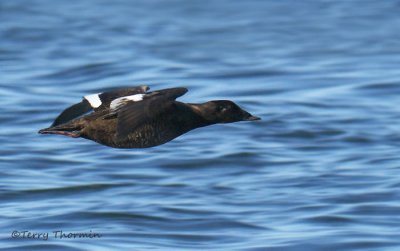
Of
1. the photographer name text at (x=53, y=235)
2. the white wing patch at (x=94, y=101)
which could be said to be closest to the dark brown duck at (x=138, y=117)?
the white wing patch at (x=94, y=101)

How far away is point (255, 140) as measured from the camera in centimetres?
1627

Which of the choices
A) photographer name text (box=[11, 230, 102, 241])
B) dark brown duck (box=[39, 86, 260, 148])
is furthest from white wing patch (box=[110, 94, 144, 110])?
photographer name text (box=[11, 230, 102, 241])

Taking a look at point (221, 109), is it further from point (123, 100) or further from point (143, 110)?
point (143, 110)

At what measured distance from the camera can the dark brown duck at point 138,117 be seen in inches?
409

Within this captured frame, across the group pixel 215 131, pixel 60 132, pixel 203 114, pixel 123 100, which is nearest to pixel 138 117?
pixel 123 100

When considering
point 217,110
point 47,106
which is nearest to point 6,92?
point 47,106

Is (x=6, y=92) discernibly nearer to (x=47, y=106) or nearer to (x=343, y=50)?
(x=47, y=106)

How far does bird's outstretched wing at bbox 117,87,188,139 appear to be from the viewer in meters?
10.2

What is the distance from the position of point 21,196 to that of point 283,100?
5326 mm

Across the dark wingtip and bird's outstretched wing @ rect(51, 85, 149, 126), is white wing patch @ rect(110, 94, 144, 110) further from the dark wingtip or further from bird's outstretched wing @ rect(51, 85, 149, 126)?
the dark wingtip

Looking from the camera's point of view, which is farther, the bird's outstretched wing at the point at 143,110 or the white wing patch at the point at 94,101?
the white wing patch at the point at 94,101

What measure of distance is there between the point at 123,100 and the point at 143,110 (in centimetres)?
56

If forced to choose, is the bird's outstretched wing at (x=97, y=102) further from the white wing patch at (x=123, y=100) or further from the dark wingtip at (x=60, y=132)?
the dark wingtip at (x=60, y=132)

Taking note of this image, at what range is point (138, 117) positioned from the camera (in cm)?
1026
